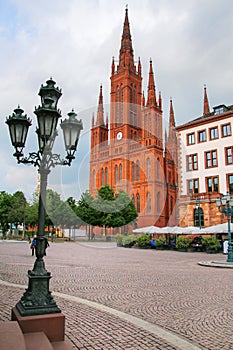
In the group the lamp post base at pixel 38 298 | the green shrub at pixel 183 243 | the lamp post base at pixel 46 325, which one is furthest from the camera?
the green shrub at pixel 183 243

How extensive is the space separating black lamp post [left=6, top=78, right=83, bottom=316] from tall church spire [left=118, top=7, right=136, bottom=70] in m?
68.7

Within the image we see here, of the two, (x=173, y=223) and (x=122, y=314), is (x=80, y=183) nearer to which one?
(x=122, y=314)

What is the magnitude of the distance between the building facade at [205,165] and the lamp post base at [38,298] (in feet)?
98.5

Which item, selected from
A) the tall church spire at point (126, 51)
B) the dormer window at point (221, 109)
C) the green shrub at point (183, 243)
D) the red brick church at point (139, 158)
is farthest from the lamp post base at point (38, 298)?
the tall church spire at point (126, 51)

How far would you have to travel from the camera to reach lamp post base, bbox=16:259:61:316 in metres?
4.45

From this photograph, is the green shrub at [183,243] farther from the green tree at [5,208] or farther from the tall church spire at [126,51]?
the tall church spire at [126,51]

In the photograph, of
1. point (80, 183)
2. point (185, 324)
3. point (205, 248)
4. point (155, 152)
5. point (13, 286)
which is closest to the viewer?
point (185, 324)

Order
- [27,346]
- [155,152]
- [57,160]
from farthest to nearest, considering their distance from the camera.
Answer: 1. [155,152]
2. [57,160]
3. [27,346]

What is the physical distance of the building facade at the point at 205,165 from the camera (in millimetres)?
34812

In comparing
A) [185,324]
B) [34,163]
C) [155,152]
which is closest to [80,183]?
[34,163]

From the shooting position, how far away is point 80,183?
11875 millimetres

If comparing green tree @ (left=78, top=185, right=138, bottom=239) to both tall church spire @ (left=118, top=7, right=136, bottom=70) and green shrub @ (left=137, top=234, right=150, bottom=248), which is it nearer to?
green shrub @ (left=137, top=234, right=150, bottom=248)

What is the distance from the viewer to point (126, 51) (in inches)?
2886

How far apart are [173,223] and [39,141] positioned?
5897 cm
